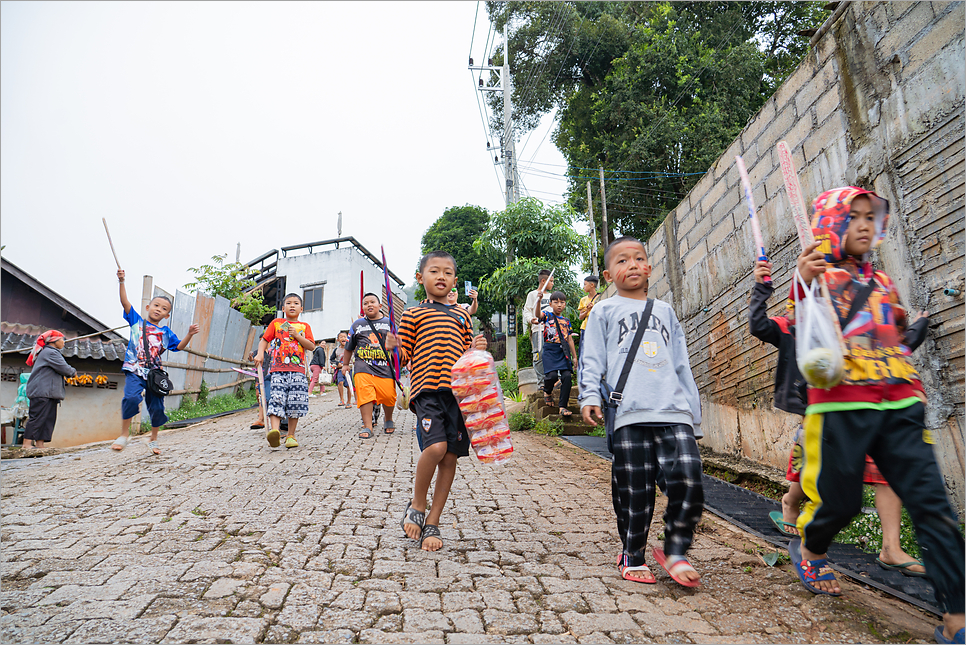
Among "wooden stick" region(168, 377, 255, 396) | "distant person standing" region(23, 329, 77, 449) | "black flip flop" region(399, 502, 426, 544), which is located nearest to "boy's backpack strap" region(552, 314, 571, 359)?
"black flip flop" region(399, 502, 426, 544)

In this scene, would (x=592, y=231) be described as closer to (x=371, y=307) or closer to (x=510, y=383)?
(x=510, y=383)

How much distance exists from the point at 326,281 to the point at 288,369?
23.2 metres

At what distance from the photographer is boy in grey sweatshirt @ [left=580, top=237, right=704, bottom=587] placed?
2.76m

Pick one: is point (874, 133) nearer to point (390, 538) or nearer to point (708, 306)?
point (708, 306)

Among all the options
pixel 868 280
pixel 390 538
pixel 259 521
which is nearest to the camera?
pixel 868 280

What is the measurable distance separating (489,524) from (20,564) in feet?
8.68

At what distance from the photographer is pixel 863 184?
377 cm

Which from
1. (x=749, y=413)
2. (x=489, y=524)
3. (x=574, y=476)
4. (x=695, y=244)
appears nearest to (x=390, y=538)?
(x=489, y=524)

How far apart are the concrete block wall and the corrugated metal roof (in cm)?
1196

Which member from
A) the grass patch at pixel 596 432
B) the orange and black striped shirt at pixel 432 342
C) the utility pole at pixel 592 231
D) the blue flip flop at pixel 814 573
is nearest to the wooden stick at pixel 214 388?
the grass patch at pixel 596 432

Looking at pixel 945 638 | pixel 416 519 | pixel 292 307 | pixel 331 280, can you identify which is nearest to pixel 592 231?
pixel 331 280

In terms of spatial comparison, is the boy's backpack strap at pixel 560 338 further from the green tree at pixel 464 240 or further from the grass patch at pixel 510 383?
the green tree at pixel 464 240

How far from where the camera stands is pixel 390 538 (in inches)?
139

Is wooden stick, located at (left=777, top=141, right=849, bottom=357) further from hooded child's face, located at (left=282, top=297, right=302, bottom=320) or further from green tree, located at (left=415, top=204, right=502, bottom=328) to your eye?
green tree, located at (left=415, top=204, right=502, bottom=328)
